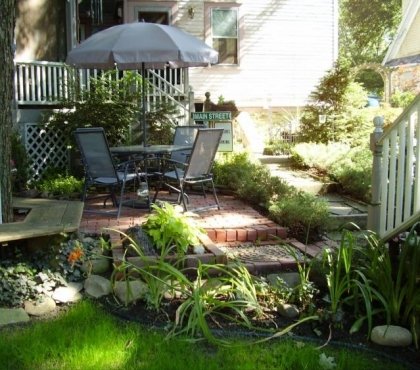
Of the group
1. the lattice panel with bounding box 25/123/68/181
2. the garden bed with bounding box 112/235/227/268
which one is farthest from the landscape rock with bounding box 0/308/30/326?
the lattice panel with bounding box 25/123/68/181

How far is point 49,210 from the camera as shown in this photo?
5094 mm

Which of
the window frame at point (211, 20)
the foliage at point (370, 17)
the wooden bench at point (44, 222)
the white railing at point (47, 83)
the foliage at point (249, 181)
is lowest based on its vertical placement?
the foliage at point (249, 181)

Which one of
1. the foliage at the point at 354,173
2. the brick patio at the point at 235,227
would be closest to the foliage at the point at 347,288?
the brick patio at the point at 235,227

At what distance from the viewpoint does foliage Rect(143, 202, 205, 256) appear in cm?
→ 429

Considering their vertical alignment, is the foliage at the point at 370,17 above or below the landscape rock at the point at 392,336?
above

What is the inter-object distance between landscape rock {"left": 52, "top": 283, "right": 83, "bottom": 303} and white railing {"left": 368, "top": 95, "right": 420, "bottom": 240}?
2.47m

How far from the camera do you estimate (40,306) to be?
3789 mm

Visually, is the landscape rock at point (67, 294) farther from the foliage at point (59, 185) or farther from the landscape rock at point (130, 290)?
the foliage at point (59, 185)

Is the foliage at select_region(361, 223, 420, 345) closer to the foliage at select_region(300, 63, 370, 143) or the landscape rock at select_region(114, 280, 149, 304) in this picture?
the landscape rock at select_region(114, 280, 149, 304)

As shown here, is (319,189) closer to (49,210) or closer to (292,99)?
(49,210)

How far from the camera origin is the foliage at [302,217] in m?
5.47

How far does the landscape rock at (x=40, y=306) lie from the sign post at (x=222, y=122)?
17.8 ft

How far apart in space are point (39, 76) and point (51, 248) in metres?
6.42

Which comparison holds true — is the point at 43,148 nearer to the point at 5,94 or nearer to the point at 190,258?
the point at 5,94
